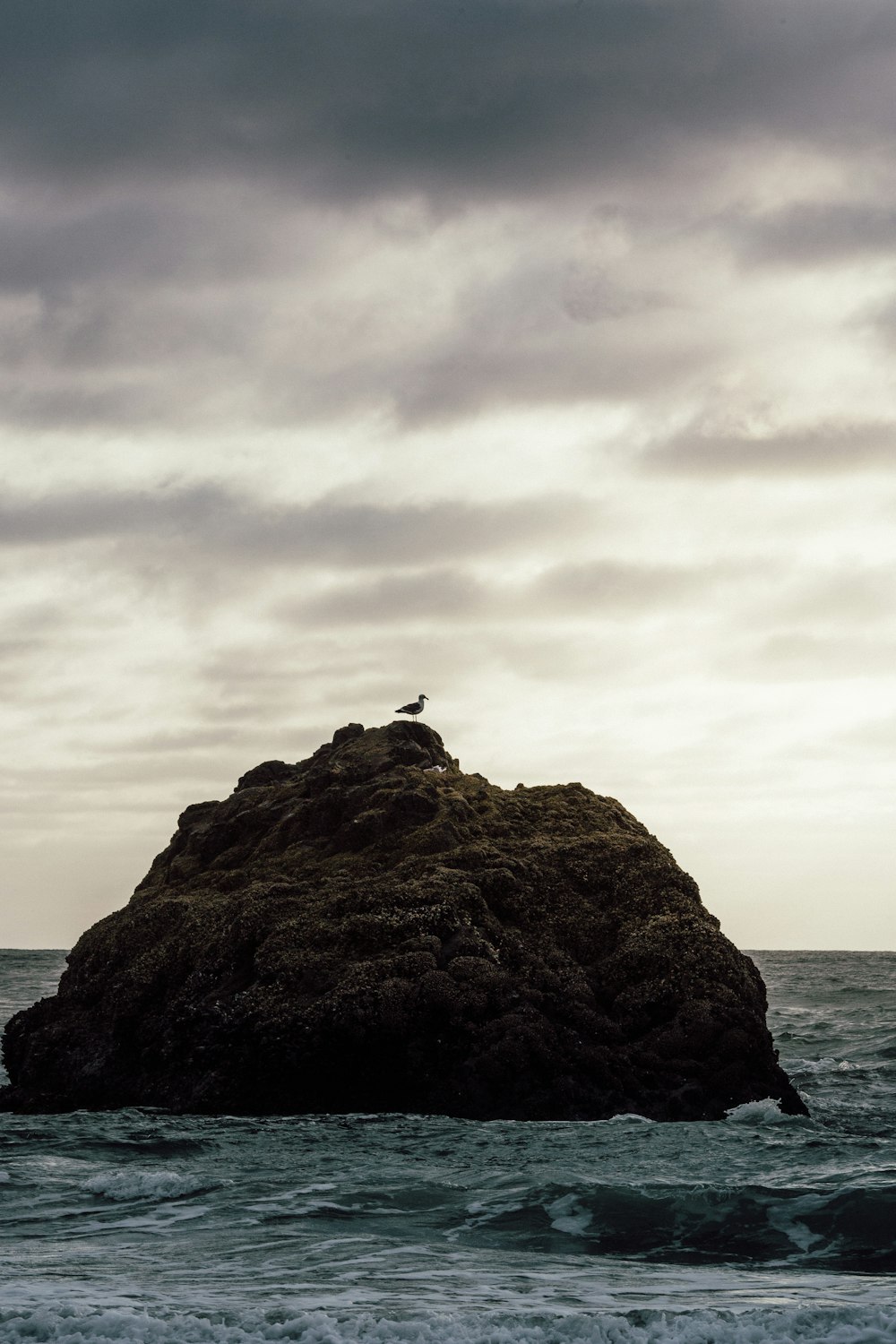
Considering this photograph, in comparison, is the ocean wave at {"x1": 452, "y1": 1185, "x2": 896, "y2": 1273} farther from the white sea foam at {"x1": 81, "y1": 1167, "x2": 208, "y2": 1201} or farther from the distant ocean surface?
the white sea foam at {"x1": 81, "y1": 1167, "x2": 208, "y2": 1201}

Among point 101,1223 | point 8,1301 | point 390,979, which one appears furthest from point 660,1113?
point 8,1301

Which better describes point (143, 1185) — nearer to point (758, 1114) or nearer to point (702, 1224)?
point (702, 1224)

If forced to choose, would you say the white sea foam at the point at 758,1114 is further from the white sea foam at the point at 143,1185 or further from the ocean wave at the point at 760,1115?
the white sea foam at the point at 143,1185

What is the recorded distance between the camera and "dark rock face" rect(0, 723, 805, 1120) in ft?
76.0

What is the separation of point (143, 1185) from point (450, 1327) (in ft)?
25.1

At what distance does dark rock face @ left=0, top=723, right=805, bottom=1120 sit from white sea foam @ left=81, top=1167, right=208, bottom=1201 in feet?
15.5

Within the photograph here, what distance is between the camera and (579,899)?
26859 millimetres

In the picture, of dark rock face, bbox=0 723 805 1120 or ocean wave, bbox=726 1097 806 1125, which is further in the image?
dark rock face, bbox=0 723 805 1120

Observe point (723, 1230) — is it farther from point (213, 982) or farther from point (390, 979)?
point (213, 982)

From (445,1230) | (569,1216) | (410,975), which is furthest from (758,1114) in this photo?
(445,1230)

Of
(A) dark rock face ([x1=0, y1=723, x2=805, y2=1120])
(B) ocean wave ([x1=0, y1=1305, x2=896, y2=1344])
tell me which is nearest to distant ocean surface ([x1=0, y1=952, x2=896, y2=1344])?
(B) ocean wave ([x1=0, y1=1305, x2=896, y2=1344])

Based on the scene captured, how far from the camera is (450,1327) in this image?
12.1 metres

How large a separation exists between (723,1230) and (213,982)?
1254 centimetres

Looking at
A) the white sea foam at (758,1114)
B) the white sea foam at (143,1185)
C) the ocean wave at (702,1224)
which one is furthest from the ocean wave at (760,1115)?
the white sea foam at (143,1185)
